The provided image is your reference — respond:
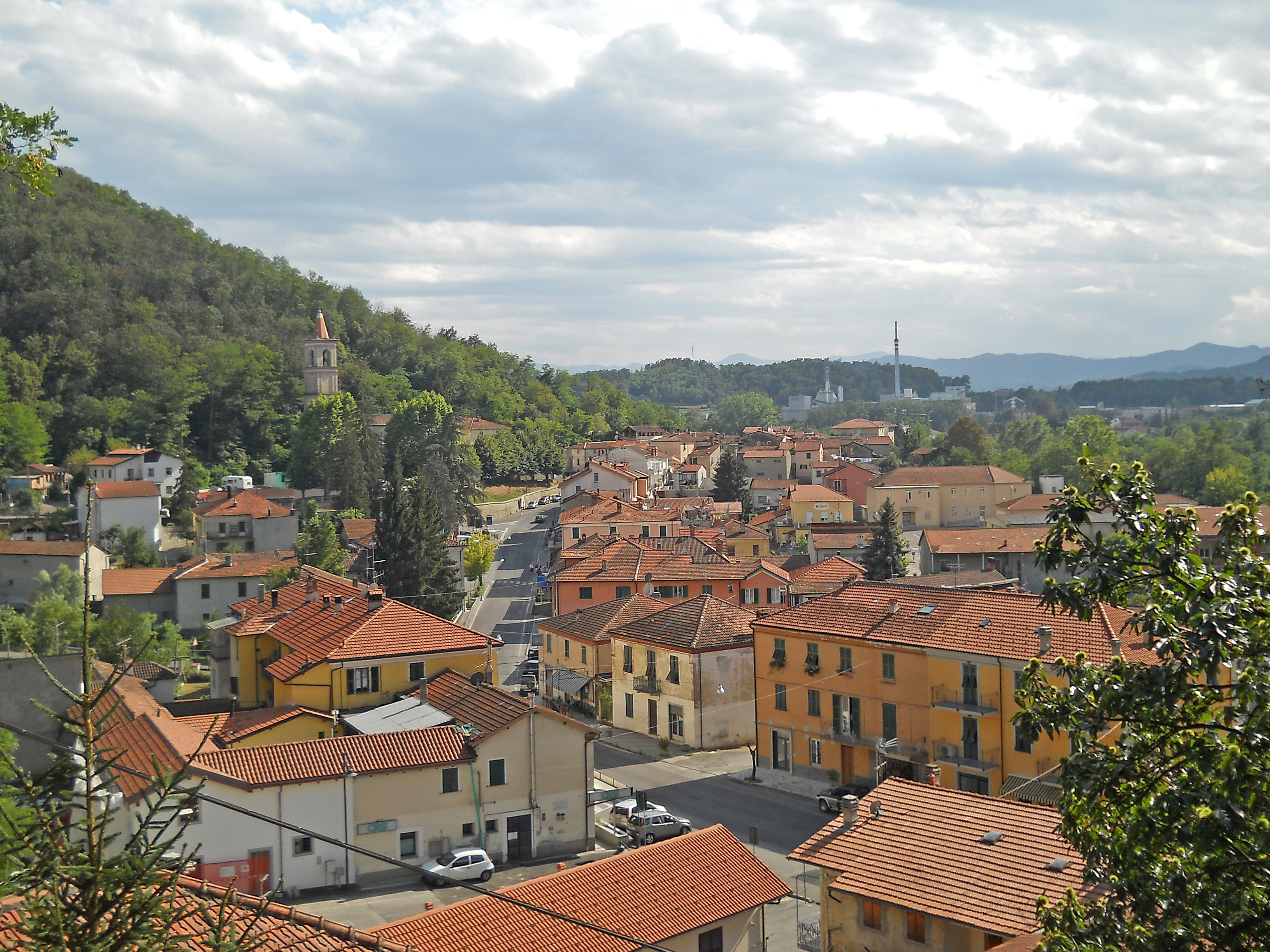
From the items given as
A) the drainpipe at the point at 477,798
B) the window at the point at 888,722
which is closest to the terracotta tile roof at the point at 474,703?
the drainpipe at the point at 477,798

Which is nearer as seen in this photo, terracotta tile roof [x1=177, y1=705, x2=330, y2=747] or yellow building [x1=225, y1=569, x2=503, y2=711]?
terracotta tile roof [x1=177, y1=705, x2=330, y2=747]

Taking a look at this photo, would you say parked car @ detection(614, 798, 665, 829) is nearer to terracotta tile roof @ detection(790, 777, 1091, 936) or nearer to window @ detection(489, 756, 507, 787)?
window @ detection(489, 756, 507, 787)

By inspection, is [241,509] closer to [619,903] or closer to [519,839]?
[519,839]

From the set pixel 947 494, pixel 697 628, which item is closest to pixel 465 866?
pixel 697 628

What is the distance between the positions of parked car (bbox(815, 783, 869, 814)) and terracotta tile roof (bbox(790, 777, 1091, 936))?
9.01 m

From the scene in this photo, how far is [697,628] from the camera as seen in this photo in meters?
32.3

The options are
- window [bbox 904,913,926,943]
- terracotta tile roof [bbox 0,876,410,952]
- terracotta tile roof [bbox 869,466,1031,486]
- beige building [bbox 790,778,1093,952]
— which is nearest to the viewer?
terracotta tile roof [bbox 0,876,410,952]

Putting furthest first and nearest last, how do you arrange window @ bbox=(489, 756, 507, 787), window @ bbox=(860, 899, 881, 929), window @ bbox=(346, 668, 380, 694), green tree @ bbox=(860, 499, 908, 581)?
green tree @ bbox=(860, 499, 908, 581) < window @ bbox=(346, 668, 380, 694) < window @ bbox=(489, 756, 507, 787) < window @ bbox=(860, 899, 881, 929)

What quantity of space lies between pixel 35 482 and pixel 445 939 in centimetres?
7418

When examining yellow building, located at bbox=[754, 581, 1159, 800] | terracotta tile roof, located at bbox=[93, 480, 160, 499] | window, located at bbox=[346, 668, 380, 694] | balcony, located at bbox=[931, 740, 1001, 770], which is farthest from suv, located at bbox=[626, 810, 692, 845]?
terracotta tile roof, located at bbox=[93, 480, 160, 499]

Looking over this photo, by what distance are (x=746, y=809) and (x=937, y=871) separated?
1143cm

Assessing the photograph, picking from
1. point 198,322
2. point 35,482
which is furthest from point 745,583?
point 198,322

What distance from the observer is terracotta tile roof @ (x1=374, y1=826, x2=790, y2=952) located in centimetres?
1404

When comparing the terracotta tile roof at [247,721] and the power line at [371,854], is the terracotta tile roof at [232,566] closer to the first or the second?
the terracotta tile roof at [247,721]
